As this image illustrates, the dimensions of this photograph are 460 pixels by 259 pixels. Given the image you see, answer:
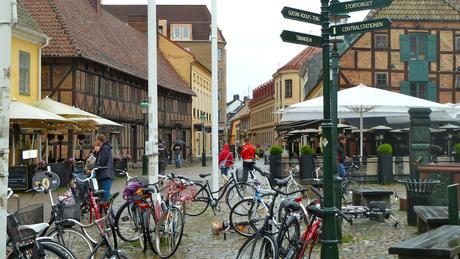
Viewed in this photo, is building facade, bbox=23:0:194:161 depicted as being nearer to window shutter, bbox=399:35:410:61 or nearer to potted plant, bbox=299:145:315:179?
potted plant, bbox=299:145:315:179

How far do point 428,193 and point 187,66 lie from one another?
1979 inches

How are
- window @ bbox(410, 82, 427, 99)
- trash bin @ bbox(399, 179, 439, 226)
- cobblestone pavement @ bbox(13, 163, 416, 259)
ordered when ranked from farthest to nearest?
1. window @ bbox(410, 82, 427, 99)
2. trash bin @ bbox(399, 179, 439, 226)
3. cobblestone pavement @ bbox(13, 163, 416, 259)

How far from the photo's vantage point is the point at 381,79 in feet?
125

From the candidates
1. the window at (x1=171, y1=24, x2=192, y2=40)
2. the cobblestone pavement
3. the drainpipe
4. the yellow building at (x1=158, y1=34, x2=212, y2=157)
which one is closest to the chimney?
the yellow building at (x1=158, y1=34, x2=212, y2=157)

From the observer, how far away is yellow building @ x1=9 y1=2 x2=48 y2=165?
2497cm

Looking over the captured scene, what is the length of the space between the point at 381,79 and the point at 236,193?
26.4 m

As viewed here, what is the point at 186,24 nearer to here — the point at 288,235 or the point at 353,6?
the point at 353,6

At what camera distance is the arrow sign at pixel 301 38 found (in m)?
6.85

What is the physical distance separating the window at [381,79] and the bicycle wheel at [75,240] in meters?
32.2

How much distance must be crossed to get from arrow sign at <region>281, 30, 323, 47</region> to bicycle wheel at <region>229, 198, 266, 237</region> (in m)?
3.41

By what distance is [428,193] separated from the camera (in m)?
11.3

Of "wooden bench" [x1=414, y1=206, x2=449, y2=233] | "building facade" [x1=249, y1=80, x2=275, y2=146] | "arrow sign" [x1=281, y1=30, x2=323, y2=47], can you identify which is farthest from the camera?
"building facade" [x1=249, y1=80, x2=275, y2=146]

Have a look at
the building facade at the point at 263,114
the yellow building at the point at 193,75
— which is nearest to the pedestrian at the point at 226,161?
the yellow building at the point at 193,75

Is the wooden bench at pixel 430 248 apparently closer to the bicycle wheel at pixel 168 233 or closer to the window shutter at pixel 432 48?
the bicycle wheel at pixel 168 233
